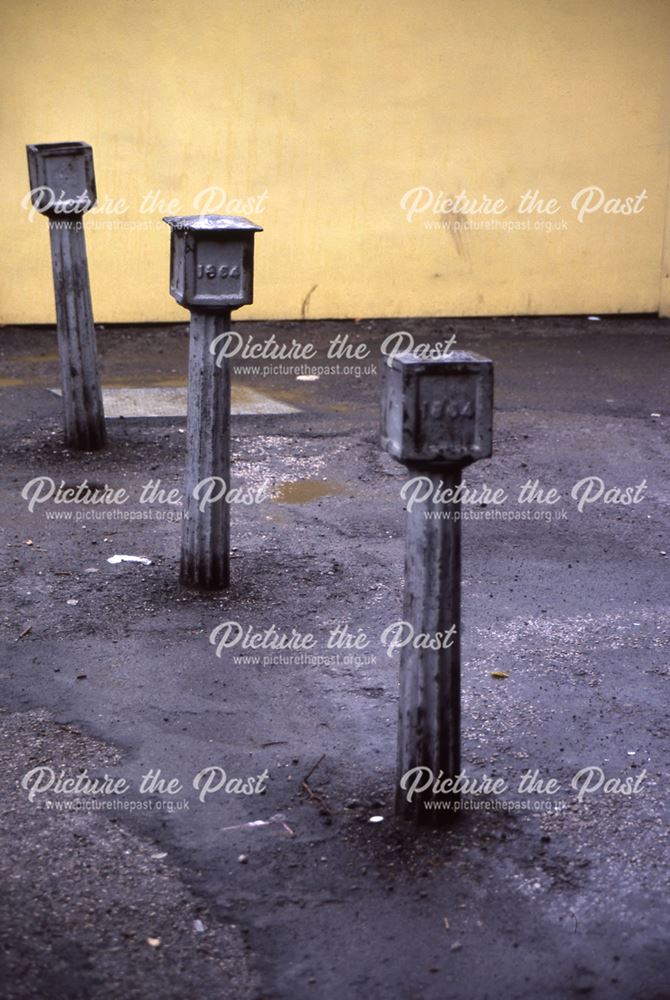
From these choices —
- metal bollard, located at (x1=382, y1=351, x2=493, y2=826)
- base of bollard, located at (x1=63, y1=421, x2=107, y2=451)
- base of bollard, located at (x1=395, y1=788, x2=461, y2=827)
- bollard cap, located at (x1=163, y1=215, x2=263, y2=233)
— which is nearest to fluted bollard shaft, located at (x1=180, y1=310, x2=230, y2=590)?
bollard cap, located at (x1=163, y1=215, x2=263, y2=233)

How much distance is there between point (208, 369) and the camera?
5.19m

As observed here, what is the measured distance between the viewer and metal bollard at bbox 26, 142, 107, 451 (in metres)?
6.84

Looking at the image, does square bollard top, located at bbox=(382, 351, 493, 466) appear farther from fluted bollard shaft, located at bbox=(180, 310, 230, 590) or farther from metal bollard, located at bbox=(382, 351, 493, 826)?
fluted bollard shaft, located at bbox=(180, 310, 230, 590)

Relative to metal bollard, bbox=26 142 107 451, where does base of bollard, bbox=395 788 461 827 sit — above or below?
below

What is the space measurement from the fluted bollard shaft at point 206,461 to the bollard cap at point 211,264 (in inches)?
3.1

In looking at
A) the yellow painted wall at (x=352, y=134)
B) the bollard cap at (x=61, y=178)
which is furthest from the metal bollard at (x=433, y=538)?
the yellow painted wall at (x=352, y=134)

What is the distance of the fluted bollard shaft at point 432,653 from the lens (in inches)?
141

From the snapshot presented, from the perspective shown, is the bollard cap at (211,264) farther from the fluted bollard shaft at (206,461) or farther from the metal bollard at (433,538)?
the metal bollard at (433,538)

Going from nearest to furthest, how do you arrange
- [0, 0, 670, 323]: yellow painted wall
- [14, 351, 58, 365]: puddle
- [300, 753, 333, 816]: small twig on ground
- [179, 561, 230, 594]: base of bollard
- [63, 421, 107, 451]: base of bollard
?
[300, 753, 333, 816]: small twig on ground, [179, 561, 230, 594]: base of bollard, [63, 421, 107, 451]: base of bollard, [14, 351, 58, 365]: puddle, [0, 0, 670, 323]: yellow painted wall

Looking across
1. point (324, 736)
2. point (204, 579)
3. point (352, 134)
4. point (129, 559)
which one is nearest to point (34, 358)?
point (352, 134)

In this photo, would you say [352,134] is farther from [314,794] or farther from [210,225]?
[314,794]

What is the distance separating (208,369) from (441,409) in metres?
1.93

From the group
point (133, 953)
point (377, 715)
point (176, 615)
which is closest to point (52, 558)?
point (176, 615)

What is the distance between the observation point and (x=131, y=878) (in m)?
3.54
